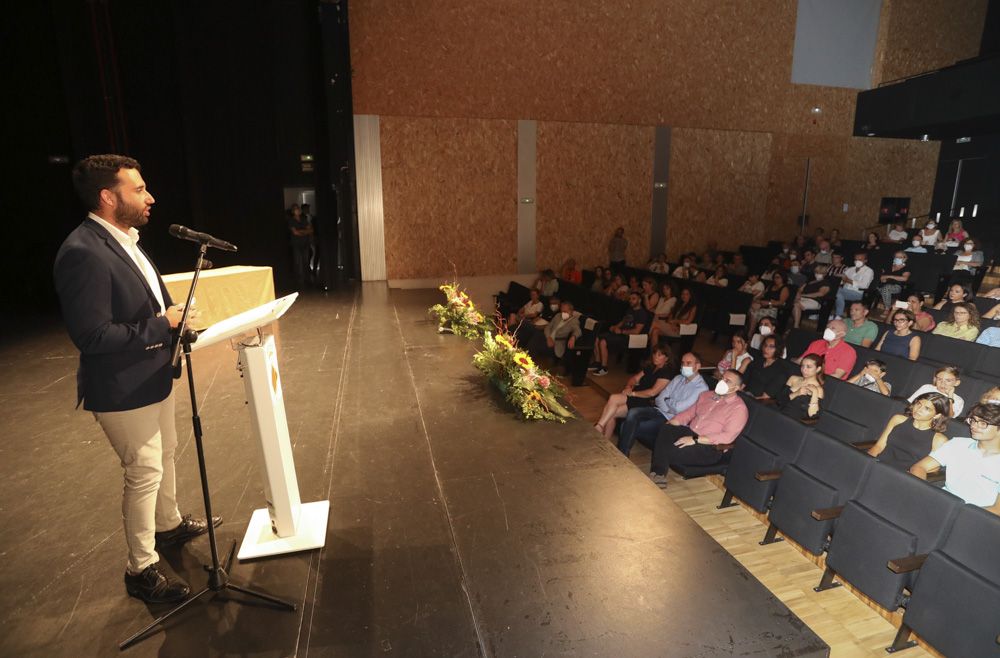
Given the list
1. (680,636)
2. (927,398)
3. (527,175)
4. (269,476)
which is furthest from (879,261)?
(269,476)

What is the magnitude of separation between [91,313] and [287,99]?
340 inches

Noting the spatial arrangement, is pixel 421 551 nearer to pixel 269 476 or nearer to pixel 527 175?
pixel 269 476

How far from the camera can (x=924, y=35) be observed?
534 inches

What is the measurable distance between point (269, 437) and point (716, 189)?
1266cm

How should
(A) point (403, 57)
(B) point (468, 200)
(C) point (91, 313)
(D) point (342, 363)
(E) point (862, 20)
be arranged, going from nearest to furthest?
(C) point (91, 313) → (D) point (342, 363) → (A) point (403, 57) → (B) point (468, 200) → (E) point (862, 20)

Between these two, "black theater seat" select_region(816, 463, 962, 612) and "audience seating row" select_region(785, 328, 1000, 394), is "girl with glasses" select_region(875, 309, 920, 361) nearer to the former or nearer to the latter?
"audience seating row" select_region(785, 328, 1000, 394)

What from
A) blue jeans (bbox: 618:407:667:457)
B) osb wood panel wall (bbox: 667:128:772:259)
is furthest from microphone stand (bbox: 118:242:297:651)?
osb wood panel wall (bbox: 667:128:772:259)

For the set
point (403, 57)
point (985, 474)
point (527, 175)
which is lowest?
point (985, 474)

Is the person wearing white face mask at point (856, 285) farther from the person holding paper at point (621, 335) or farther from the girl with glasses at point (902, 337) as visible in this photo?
the person holding paper at point (621, 335)

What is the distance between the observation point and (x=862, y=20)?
13.2 meters

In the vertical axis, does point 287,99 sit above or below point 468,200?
above

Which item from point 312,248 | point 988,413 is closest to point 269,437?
point 988,413

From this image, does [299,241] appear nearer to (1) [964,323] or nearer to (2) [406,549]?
(2) [406,549]

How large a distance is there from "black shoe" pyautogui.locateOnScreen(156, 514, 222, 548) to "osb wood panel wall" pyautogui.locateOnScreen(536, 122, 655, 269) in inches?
378
